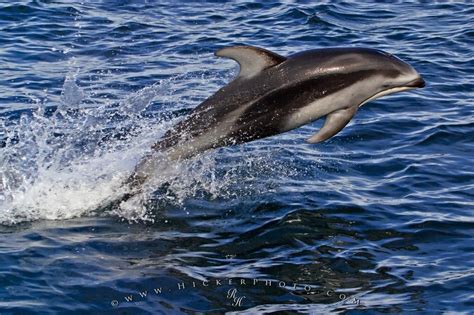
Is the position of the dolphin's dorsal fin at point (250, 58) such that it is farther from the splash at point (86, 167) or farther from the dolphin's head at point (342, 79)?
the splash at point (86, 167)

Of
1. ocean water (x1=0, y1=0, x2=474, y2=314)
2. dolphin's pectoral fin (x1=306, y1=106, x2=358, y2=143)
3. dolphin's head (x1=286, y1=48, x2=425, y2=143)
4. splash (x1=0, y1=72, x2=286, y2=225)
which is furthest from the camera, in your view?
splash (x1=0, y1=72, x2=286, y2=225)

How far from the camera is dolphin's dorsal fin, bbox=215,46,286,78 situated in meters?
10.0

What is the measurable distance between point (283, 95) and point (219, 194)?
6.09 feet

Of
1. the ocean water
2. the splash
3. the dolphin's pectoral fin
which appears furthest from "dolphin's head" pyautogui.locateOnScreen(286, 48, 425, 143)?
the splash

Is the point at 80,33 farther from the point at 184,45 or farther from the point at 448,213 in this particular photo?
the point at 448,213

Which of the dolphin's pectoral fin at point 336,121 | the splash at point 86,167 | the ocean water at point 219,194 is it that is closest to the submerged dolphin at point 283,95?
the dolphin's pectoral fin at point 336,121

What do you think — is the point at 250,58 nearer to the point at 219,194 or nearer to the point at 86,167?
the point at 219,194

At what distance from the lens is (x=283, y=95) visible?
10.4 metres

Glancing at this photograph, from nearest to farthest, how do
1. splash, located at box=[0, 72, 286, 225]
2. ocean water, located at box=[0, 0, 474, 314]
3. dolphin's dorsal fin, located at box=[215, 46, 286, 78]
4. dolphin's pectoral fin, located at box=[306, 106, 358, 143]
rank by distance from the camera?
1. ocean water, located at box=[0, 0, 474, 314]
2. dolphin's dorsal fin, located at box=[215, 46, 286, 78]
3. dolphin's pectoral fin, located at box=[306, 106, 358, 143]
4. splash, located at box=[0, 72, 286, 225]

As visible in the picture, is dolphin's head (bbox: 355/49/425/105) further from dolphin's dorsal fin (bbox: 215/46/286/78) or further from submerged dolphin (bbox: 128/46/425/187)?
dolphin's dorsal fin (bbox: 215/46/286/78)

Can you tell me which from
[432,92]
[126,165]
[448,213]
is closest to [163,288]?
[126,165]

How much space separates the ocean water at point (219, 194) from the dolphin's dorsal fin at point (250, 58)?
1.72 m

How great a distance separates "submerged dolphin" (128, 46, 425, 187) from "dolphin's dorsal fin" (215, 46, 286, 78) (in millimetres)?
10

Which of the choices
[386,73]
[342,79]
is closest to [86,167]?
[342,79]
